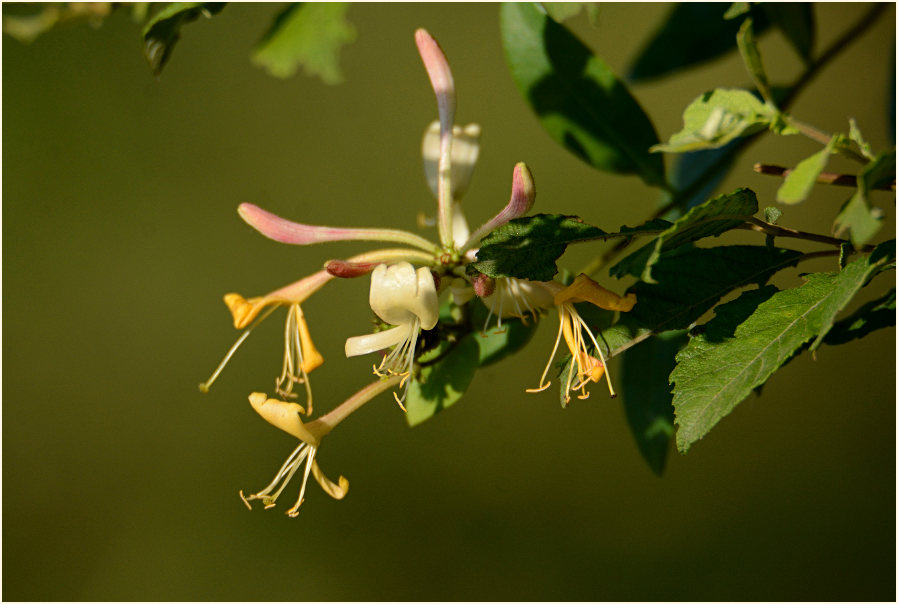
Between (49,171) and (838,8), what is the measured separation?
2522mm

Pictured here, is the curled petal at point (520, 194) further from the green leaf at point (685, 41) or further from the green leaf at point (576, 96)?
the green leaf at point (685, 41)

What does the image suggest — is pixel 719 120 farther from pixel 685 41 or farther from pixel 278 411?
pixel 685 41

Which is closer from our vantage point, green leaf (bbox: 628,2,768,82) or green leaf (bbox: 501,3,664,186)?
green leaf (bbox: 501,3,664,186)

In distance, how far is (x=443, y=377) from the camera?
0.62 meters

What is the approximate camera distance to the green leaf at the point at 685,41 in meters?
0.95

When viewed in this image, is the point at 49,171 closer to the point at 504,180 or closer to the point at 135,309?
the point at 135,309

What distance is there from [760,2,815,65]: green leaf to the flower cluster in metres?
0.42

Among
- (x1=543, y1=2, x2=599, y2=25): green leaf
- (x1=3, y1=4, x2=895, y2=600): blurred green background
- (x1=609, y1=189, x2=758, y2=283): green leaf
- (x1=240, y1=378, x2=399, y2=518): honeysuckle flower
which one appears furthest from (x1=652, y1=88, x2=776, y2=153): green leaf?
(x1=3, y1=4, x2=895, y2=600): blurred green background

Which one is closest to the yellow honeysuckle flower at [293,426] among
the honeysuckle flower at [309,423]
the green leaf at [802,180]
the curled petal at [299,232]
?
the honeysuckle flower at [309,423]

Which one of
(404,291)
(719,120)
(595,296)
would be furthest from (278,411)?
(719,120)

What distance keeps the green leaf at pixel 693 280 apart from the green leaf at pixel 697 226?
39mm

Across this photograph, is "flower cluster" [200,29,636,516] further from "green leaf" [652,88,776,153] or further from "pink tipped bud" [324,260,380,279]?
"green leaf" [652,88,776,153]

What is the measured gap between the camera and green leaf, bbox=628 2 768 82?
3.13ft

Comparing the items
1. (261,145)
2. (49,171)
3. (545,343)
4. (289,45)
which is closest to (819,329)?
(289,45)
